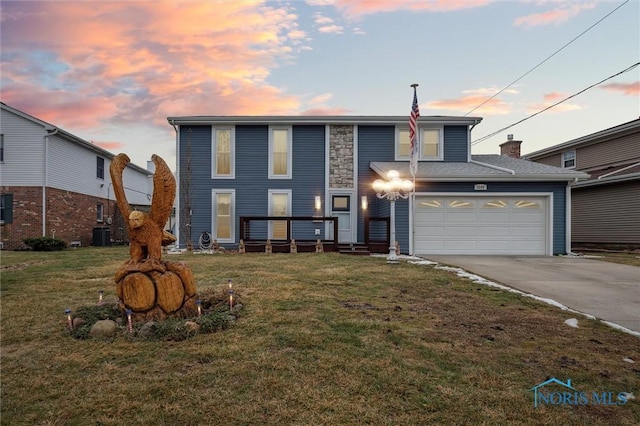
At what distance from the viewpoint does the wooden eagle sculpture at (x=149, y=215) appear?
4246 millimetres

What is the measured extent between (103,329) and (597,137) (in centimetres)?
2286

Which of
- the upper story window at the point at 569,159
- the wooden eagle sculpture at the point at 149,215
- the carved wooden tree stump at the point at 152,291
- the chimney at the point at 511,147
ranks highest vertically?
the chimney at the point at 511,147

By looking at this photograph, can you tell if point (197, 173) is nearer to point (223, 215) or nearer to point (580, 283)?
point (223, 215)

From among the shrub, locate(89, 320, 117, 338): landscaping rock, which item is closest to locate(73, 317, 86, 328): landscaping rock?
locate(89, 320, 117, 338): landscaping rock

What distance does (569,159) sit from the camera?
20.3m

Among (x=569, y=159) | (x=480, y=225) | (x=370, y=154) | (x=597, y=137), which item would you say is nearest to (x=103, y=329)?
(x=480, y=225)

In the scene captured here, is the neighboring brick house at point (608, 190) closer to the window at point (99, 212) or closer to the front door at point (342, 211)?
the front door at point (342, 211)

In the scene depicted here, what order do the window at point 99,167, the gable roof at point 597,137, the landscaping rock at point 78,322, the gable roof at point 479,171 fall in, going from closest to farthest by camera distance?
the landscaping rock at point 78,322
the gable roof at point 479,171
the gable roof at point 597,137
the window at point 99,167

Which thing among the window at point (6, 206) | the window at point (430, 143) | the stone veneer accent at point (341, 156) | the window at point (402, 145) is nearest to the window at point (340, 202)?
the stone veneer accent at point (341, 156)

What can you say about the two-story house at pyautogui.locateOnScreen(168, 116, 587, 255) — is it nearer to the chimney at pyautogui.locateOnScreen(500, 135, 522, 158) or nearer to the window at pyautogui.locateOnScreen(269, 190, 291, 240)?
the window at pyautogui.locateOnScreen(269, 190, 291, 240)

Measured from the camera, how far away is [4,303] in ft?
17.1

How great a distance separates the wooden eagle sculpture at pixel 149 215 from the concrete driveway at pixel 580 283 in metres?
6.17

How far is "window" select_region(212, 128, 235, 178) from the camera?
1491 centimetres

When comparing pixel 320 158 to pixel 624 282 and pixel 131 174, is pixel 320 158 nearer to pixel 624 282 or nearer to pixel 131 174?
pixel 624 282
